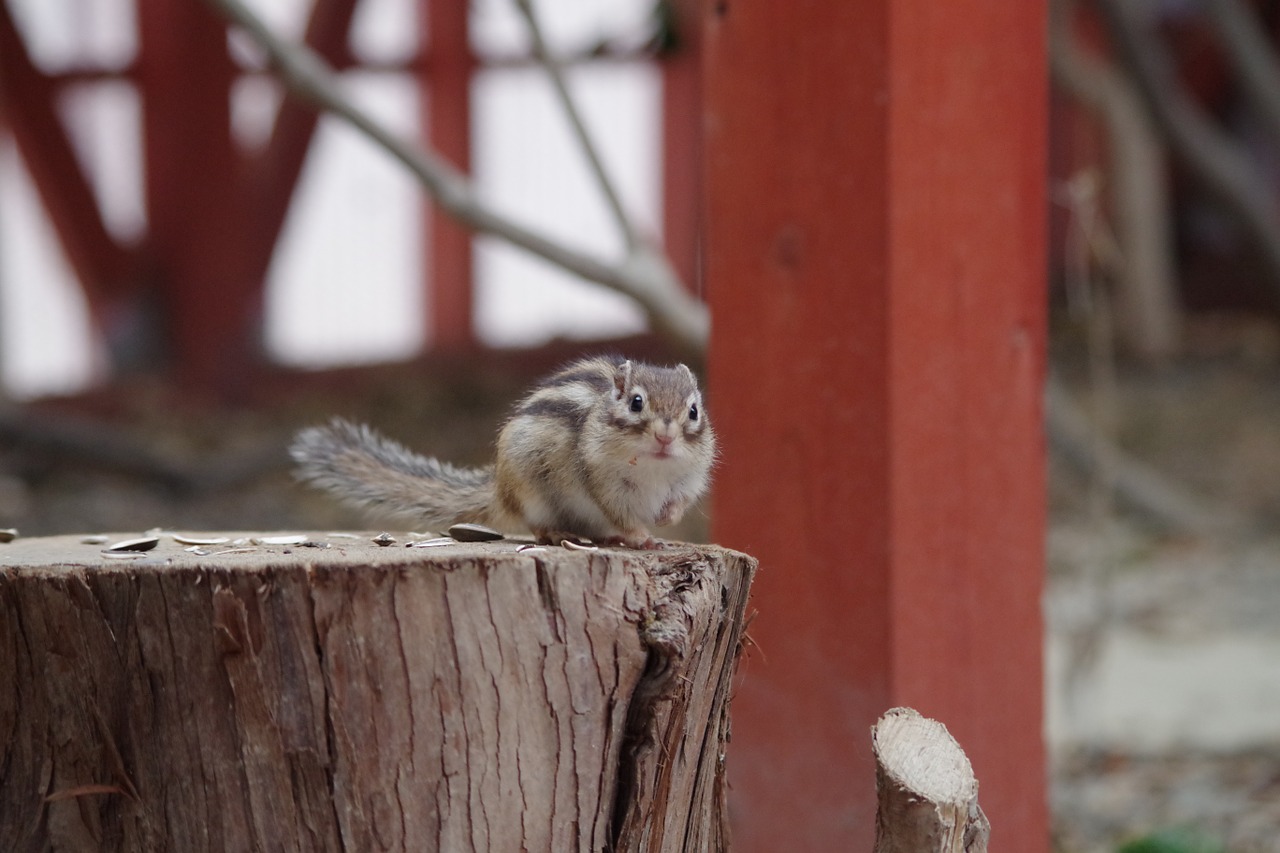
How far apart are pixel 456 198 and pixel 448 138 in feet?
14.9

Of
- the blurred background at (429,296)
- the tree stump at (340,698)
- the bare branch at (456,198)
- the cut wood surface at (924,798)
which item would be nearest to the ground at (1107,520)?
the blurred background at (429,296)

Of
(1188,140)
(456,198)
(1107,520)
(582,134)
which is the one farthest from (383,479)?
(1188,140)

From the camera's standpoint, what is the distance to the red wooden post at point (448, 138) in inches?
301

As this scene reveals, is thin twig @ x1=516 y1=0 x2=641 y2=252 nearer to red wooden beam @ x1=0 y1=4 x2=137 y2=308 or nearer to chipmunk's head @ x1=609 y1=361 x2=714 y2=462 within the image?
chipmunk's head @ x1=609 y1=361 x2=714 y2=462

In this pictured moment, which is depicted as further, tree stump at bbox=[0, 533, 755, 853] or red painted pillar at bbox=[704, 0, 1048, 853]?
red painted pillar at bbox=[704, 0, 1048, 853]

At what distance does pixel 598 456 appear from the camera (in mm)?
2262

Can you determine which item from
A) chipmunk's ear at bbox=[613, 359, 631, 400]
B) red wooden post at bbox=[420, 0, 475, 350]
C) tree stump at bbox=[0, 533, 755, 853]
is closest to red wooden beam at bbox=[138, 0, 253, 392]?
red wooden post at bbox=[420, 0, 475, 350]

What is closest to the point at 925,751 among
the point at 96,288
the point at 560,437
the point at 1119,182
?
the point at 560,437

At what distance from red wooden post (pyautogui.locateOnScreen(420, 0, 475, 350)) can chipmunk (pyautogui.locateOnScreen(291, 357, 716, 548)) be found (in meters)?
5.20

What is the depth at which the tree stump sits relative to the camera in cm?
178

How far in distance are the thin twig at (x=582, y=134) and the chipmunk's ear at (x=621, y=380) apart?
3.74 ft

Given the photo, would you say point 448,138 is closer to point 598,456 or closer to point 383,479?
point 383,479

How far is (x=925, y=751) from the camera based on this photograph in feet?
6.22

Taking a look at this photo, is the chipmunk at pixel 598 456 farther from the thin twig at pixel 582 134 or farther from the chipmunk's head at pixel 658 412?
the thin twig at pixel 582 134
